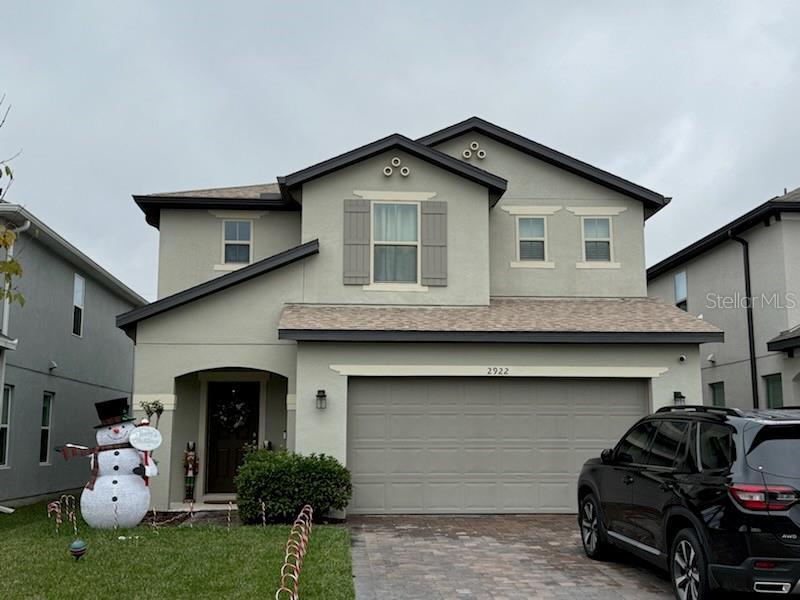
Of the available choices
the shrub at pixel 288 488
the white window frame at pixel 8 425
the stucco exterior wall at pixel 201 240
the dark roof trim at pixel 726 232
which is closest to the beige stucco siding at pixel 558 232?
the dark roof trim at pixel 726 232

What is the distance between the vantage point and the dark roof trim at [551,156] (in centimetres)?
1659

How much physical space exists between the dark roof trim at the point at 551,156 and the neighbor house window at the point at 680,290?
522 cm

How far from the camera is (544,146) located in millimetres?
16812

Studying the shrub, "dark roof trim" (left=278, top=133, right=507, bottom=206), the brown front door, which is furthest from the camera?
the brown front door

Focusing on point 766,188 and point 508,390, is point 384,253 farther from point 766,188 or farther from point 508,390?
point 766,188

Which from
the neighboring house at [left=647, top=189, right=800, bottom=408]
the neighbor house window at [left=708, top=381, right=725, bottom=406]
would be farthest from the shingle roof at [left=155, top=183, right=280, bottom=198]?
the neighbor house window at [left=708, top=381, right=725, bottom=406]

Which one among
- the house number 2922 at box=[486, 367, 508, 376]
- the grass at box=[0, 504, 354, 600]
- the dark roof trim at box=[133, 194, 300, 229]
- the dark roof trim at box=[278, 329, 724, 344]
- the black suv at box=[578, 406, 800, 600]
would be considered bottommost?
the grass at box=[0, 504, 354, 600]

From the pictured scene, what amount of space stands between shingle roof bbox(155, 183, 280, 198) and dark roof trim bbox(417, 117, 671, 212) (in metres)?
3.66

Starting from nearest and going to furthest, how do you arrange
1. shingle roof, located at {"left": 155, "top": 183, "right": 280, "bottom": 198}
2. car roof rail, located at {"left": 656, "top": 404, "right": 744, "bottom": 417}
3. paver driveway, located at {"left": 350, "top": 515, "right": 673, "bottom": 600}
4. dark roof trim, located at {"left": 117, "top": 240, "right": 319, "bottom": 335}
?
1. car roof rail, located at {"left": 656, "top": 404, "right": 744, "bottom": 417}
2. paver driveway, located at {"left": 350, "top": 515, "right": 673, "bottom": 600}
3. dark roof trim, located at {"left": 117, "top": 240, "right": 319, "bottom": 335}
4. shingle roof, located at {"left": 155, "top": 183, "right": 280, "bottom": 198}

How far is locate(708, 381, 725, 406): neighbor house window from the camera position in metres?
19.5

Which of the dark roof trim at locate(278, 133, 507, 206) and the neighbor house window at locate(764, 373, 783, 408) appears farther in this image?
the neighbor house window at locate(764, 373, 783, 408)

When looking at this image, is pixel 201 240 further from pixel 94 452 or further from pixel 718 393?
pixel 718 393

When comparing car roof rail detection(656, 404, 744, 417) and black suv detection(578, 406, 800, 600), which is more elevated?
car roof rail detection(656, 404, 744, 417)

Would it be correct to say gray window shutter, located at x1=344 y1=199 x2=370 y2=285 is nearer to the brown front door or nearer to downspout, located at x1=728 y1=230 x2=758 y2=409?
the brown front door
